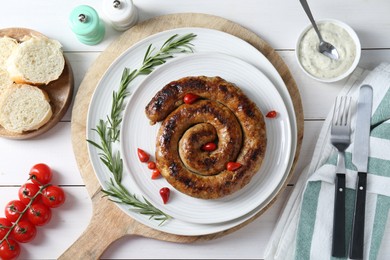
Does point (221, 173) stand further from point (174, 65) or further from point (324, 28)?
point (324, 28)

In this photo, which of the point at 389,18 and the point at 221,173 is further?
the point at 389,18

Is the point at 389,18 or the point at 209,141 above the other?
the point at 389,18

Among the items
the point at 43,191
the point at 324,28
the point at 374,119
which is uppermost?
the point at 324,28

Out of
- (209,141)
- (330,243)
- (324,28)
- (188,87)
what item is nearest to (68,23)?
(188,87)

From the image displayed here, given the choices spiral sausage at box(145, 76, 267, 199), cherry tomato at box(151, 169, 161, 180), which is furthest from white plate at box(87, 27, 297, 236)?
spiral sausage at box(145, 76, 267, 199)

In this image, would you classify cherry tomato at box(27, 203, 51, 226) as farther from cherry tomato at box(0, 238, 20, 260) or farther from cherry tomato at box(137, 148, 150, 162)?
cherry tomato at box(137, 148, 150, 162)

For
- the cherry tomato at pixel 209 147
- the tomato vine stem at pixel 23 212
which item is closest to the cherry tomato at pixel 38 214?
the tomato vine stem at pixel 23 212
